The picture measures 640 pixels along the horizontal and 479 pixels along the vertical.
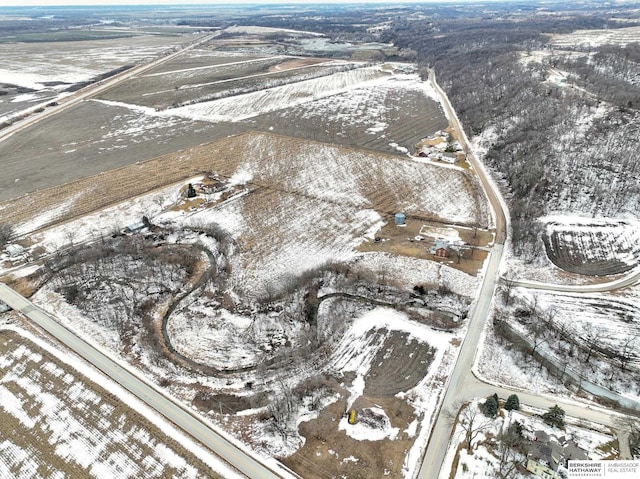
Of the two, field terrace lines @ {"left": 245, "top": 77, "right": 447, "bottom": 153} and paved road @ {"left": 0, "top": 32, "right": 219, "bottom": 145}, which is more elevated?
paved road @ {"left": 0, "top": 32, "right": 219, "bottom": 145}

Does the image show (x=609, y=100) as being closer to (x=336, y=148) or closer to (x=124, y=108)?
(x=336, y=148)

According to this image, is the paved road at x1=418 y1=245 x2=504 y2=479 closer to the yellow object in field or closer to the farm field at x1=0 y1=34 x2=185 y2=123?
the yellow object in field

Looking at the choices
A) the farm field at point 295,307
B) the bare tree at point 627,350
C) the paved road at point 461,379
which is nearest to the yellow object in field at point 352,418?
the farm field at point 295,307

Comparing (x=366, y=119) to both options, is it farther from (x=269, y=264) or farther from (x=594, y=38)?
(x=594, y=38)

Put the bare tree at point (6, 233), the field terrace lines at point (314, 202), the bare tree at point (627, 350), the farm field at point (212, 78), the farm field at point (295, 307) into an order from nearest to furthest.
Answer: the farm field at point (295, 307), the bare tree at point (627, 350), the field terrace lines at point (314, 202), the bare tree at point (6, 233), the farm field at point (212, 78)

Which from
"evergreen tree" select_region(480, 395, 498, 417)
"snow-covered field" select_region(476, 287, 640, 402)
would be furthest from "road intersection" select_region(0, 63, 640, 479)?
"evergreen tree" select_region(480, 395, 498, 417)

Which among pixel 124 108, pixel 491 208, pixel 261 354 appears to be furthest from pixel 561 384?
pixel 124 108

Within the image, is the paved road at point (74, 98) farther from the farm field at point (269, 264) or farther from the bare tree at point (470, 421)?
the bare tree at point (470, 421)
